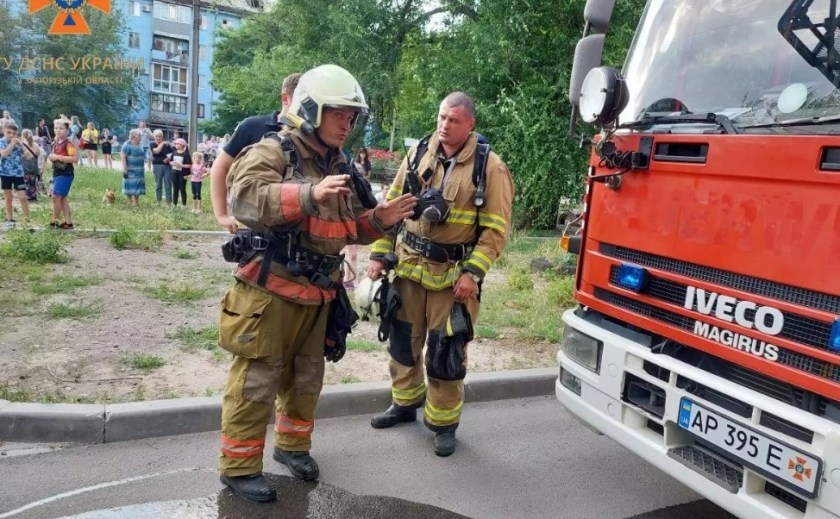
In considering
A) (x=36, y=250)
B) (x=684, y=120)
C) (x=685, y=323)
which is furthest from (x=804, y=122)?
(x=36, y=250)

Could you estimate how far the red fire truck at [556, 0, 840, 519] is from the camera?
87.6 inches

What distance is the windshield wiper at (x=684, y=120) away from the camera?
269 centimetres

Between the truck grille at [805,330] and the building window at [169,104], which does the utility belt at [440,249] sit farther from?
the building window at [169,104]

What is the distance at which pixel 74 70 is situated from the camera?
4078 centimetres

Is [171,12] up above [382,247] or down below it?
above

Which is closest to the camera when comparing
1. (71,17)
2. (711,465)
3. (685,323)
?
(711,465)

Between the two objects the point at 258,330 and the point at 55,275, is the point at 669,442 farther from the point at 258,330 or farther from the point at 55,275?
the point at 55,275

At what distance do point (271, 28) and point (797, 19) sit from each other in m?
26.7

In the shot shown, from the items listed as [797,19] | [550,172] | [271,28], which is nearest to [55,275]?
[797,19]

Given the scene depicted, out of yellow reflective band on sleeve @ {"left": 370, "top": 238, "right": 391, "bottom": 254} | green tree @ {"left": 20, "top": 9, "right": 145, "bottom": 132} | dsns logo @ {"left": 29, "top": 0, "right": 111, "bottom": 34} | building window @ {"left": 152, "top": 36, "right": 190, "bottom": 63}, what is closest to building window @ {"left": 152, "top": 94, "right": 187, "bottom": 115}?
building window @ {"left": 152, "top": 36, "right": 190, "bottom": 63}

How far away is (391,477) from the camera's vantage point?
11.3 ft

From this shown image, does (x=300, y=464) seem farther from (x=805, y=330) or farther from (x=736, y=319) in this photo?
(x=805, y=330)

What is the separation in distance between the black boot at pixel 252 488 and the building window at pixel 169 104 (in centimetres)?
6456

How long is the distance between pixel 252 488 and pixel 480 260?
164cm
